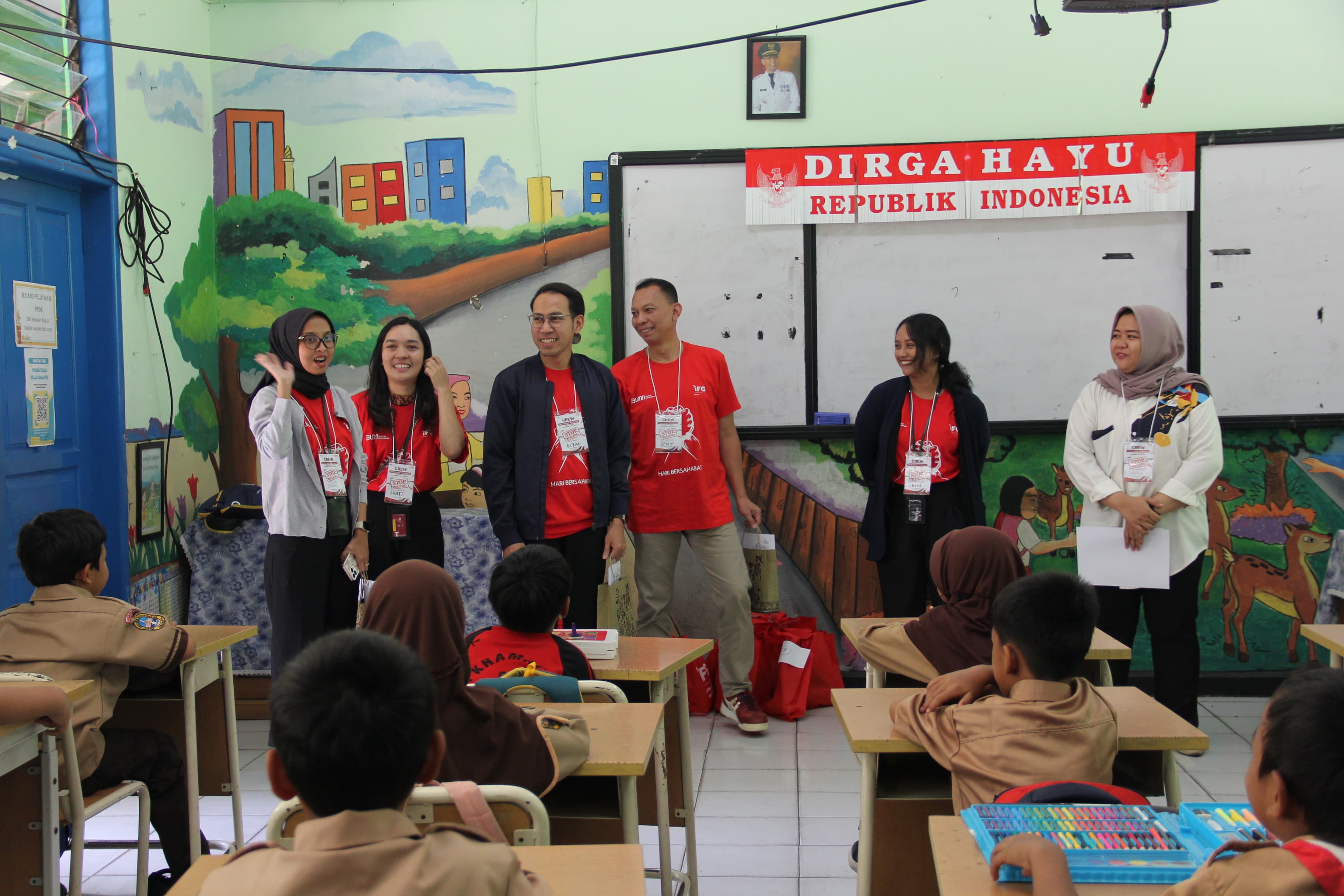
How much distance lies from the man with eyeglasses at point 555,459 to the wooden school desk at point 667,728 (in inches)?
28.7

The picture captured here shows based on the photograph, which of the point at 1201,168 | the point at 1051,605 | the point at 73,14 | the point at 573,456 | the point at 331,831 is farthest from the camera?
the point at 1201,168

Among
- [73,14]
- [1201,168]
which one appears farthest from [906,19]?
[73,14]

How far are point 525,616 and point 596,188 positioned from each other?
2.83 m

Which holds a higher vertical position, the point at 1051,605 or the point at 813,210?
the point at 813,210

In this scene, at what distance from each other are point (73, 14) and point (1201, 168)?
15.0 feet

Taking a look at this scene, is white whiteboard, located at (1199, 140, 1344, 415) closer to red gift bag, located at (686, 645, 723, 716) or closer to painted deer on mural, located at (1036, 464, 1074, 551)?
painted deer on mural, located at (1036, 464, 1074, 551)

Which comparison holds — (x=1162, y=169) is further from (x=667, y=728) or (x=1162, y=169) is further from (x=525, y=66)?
(x=667, y=728)

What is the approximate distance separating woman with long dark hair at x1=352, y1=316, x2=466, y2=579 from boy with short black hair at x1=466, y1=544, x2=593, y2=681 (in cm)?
123

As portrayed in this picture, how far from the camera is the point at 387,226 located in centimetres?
464

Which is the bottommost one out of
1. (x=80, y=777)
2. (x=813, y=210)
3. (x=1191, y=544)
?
(x=80, y=777)

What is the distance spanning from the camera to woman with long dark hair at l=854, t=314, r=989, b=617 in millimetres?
3738

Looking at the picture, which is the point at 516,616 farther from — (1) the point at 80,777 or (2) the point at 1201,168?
(2) the point at 1201,168

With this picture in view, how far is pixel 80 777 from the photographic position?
7.47 feet

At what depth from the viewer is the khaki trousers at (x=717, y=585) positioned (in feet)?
13.2
